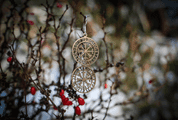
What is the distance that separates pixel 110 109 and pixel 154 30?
2.71 ft

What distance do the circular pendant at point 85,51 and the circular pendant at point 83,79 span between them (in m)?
0.06

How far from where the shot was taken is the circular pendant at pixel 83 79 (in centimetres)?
92

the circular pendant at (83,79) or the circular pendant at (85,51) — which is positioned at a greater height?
the circular pendant at (85,51)

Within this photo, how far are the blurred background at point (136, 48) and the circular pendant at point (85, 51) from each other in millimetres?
60

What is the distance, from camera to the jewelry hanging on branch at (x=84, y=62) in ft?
3.03

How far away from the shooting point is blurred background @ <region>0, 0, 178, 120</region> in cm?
101

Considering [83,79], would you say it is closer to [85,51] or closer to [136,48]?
[85,51]

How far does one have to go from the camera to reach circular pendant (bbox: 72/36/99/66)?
93 centimetres

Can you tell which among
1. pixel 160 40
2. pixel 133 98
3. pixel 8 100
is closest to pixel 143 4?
pixel 160 40

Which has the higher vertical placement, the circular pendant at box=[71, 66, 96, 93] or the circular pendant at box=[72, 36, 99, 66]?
the circular pendant at box=[72, 36, 99, 66]

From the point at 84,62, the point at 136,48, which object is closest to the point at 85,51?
the point at 84,62

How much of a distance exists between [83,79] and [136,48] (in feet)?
1.86

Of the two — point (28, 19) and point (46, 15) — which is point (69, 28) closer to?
point (46, 15)

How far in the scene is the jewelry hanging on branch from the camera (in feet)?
3.03
